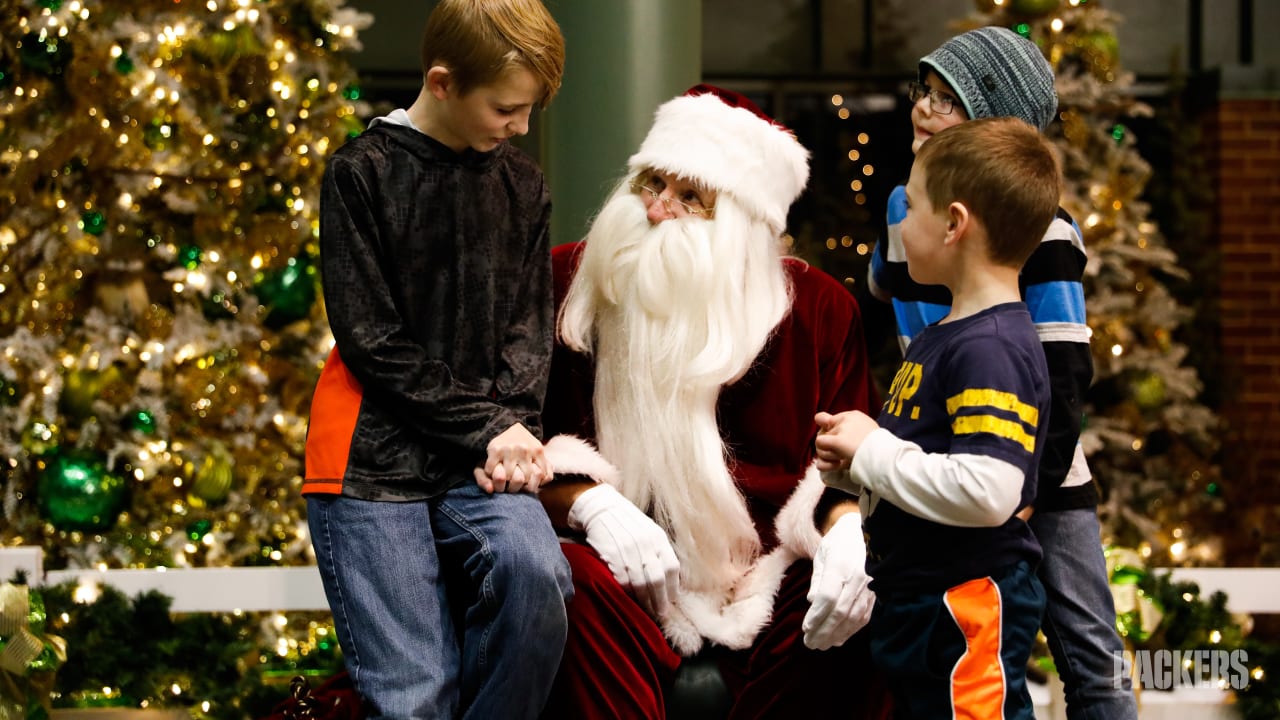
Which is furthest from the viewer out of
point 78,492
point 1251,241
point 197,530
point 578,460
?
point 1251,241

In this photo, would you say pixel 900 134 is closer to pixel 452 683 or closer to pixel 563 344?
pixel 563 344

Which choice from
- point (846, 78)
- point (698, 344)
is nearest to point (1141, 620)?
point (698, 344)

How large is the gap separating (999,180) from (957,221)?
95mm

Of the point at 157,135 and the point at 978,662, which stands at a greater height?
the point at 157,135

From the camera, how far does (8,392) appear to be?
4.54 metres

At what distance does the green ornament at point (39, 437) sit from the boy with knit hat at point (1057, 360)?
10.8ft

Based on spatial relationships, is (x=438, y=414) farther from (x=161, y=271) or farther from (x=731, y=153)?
(x=161, y=271)

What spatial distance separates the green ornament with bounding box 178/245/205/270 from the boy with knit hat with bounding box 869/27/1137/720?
300 centimetres

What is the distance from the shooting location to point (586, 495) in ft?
8.82

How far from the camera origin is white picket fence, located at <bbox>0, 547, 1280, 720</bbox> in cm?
350

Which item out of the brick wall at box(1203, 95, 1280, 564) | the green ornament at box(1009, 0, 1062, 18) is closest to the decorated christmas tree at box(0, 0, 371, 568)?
the green ornament at box(1009, 0, 1062, 18)

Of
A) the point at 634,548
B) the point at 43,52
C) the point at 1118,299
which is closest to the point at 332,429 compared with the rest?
the point at 634,548

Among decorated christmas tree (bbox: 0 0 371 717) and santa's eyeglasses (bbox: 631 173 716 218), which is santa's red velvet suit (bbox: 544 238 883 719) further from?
decorated christmas tree (bbox: 0 0 371 717)

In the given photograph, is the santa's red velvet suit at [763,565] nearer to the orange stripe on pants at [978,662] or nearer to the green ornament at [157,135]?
the orange stripe on pants at [978,662]
